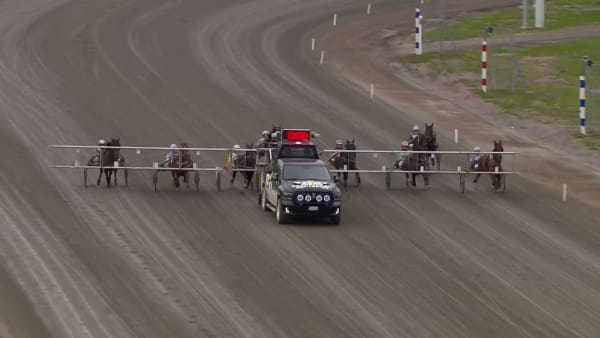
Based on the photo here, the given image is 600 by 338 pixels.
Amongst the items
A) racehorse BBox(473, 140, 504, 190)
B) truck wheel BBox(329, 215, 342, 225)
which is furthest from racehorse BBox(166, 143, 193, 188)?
racehorse BBox(473, 140, 504, 190)

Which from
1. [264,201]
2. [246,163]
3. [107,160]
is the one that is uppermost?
[107,160]

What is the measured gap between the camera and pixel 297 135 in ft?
132

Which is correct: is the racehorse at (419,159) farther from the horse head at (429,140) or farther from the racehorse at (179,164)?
the racehorse at (179,164)

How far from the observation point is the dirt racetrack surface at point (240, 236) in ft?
92.6

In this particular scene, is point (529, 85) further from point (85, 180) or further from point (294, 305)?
point (294, 305)

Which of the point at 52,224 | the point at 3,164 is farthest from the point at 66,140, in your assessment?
the point at 52,224

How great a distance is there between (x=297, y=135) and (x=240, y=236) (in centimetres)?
603

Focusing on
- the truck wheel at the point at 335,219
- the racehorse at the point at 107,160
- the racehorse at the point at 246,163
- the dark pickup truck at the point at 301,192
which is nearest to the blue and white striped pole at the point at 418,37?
the racehorse at the point at 246,163

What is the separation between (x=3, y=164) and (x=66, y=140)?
425 centimetres

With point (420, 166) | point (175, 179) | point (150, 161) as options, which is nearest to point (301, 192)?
point (175, 179)

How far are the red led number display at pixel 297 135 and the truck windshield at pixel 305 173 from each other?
7.94 feet

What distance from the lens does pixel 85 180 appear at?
40562 mm

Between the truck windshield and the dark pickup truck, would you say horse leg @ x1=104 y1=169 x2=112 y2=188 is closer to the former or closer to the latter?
the dark pickup truck

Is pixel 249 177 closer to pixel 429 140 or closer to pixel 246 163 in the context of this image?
pixel 246 163
